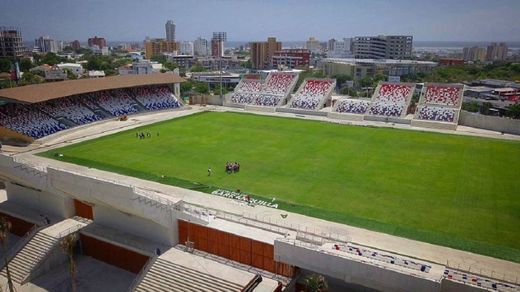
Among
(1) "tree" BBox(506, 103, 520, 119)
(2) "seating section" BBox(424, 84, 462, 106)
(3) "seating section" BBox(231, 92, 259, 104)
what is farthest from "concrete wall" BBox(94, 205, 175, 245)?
(1) "tree" BBox(506, 103, 520, 119)

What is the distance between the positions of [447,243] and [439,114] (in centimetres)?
3109

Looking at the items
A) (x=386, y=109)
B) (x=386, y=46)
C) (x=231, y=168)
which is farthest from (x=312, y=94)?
(x=386, y=46)

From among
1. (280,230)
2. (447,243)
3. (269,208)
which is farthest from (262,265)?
(447,243)

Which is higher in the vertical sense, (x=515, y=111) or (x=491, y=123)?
(x=491, y=123)

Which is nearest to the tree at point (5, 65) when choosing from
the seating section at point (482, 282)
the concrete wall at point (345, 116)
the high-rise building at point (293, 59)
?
the high-rise building at point (293, 59)

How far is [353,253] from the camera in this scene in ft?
54.9

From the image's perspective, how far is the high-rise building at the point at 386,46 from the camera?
160 meters

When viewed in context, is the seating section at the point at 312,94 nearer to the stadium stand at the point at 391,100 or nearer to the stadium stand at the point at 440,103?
the stadium stand at the point at 391,100

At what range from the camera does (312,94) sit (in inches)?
2277

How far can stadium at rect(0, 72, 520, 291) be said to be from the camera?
1730 cm

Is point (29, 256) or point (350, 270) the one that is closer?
point (350, 270)

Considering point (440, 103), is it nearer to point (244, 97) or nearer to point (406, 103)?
point (406, 103)

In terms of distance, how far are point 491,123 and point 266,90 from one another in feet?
101

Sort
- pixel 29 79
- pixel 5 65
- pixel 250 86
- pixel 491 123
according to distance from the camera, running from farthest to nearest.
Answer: pixel 5 65, pixel 29 79, pixel 250 86, pixel 491 123
